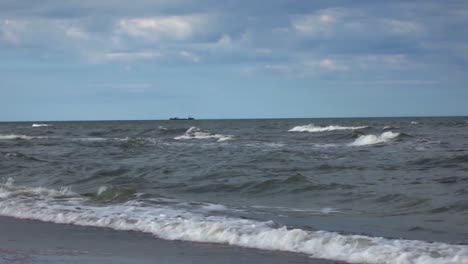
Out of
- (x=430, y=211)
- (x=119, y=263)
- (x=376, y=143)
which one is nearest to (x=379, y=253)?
(x=119, y=263)

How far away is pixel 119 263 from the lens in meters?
6.93

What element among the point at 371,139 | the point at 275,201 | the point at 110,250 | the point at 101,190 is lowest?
the point at 110,250

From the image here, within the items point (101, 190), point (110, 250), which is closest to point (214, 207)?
point (101, 190)

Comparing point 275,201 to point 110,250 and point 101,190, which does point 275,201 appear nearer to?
point 101,190

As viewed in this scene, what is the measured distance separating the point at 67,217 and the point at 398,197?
595cm

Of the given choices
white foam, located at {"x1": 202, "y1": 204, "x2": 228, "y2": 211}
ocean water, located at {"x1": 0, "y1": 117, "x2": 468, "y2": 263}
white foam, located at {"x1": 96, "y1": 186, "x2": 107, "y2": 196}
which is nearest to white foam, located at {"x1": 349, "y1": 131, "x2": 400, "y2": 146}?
ocean water, located at {"x1": 0, "y1": 117, "x2": 468, "y2": 263}

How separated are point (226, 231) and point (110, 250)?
1.67m

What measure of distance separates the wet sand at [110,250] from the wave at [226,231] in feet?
0.97

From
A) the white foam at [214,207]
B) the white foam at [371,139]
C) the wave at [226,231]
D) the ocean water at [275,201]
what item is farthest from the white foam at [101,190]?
the white foam at [371,139]

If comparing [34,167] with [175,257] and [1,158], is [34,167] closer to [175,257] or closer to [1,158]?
[1,158]

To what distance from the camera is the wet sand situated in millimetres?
7207

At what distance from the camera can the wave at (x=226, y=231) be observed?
726cm

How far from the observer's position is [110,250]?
7.84 m

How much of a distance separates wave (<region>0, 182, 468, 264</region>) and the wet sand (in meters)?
0.30
